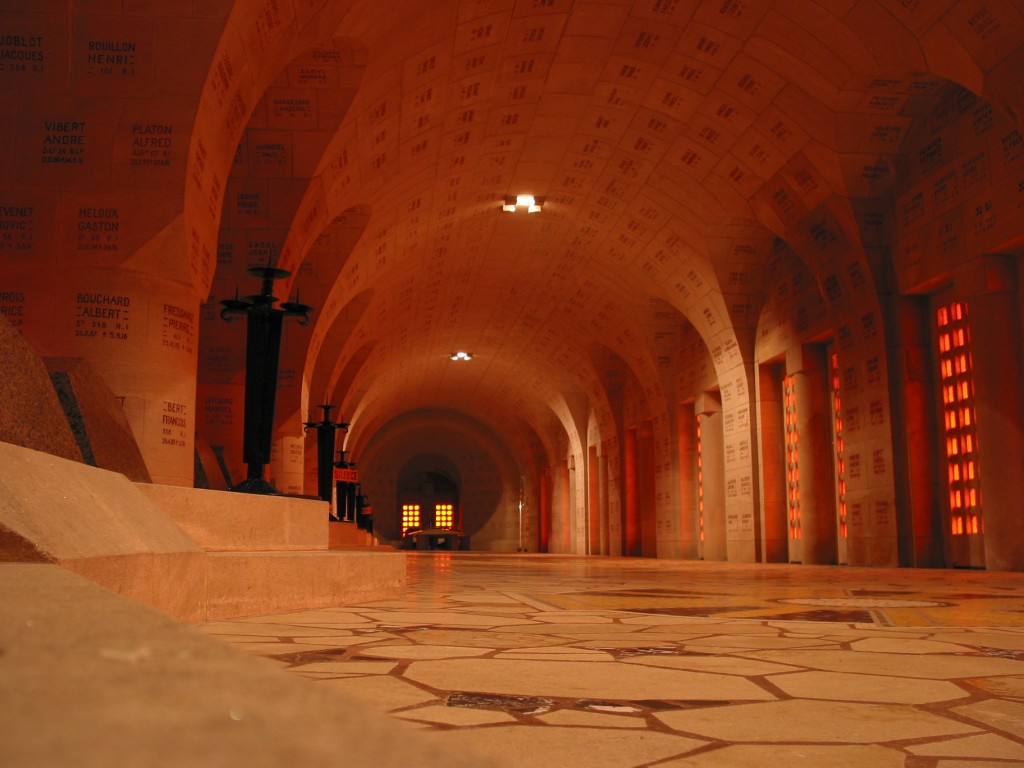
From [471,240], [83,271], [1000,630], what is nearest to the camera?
[1000,630]

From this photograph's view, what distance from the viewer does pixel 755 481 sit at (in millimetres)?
18438

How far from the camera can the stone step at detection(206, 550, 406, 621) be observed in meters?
4.25

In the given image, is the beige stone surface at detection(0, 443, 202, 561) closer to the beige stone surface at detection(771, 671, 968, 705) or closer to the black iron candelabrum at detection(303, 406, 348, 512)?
the beige stone surface at detection(771, 671, 968, 705)

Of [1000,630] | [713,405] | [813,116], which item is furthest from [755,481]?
[1000,630]

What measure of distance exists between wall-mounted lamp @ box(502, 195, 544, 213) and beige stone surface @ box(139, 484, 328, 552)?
42.5 feet

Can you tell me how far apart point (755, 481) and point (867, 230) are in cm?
595

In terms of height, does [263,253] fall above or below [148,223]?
above

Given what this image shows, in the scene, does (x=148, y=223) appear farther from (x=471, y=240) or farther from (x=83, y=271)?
(x=471, y=240)

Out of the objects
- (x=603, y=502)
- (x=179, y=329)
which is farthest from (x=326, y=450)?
(x=603, y=502)

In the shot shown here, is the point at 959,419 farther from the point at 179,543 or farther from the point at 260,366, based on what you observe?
the point at 179,543

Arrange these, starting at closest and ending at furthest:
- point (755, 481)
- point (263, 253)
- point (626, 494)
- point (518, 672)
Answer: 1. point (518, 672)
2. point (263, 253)
3. point (755, 481)
4. point (626, 494)

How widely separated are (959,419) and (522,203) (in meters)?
9.10

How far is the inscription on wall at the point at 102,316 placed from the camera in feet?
24.4

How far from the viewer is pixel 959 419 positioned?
1320cm
